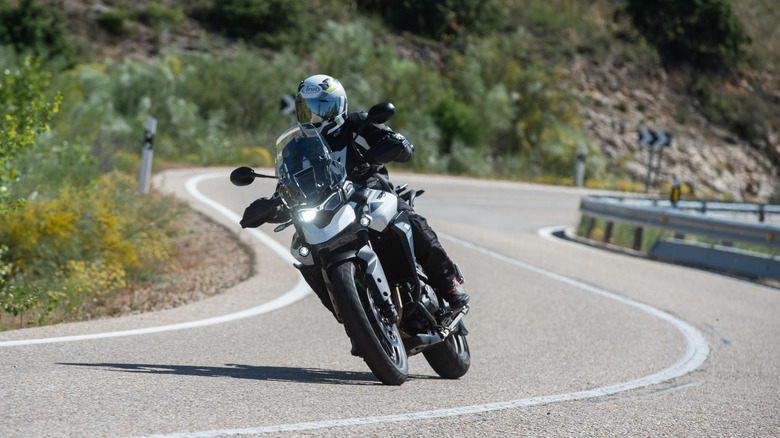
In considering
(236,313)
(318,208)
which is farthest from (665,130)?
(318,208)

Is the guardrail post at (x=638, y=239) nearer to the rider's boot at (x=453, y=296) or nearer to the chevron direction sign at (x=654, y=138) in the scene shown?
the rider's boot at (x=453, y=296)

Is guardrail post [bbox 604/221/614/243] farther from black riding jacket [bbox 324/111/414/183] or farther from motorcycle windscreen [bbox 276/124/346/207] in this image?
motorcycle windscreen [bbox 276/124/346/207]

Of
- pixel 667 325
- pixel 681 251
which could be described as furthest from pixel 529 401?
pixel 681 251

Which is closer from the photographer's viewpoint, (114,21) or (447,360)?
(447,360)

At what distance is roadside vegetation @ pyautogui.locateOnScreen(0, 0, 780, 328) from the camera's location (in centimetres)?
929

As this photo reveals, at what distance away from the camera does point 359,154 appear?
17.8ft

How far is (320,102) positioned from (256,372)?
1633mm

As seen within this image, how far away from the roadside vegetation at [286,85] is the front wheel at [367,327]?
3989 mm

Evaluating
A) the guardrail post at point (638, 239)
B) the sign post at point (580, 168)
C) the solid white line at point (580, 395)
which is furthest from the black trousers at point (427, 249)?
the sign post at point (580, 168)

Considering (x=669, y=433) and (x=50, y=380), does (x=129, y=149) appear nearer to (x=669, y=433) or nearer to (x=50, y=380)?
(x=50, y=380)

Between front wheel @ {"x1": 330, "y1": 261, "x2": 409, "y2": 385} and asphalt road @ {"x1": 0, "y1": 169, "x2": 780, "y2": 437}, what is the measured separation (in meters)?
0.14

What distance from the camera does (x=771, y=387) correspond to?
592cm

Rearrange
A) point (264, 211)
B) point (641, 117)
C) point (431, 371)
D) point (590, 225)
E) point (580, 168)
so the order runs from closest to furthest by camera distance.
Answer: point (264, 211)
point (431, 371)
point (590, 225)
point (580, 168)
point (641, 117)

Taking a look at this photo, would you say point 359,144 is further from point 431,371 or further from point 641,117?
point 641,117
